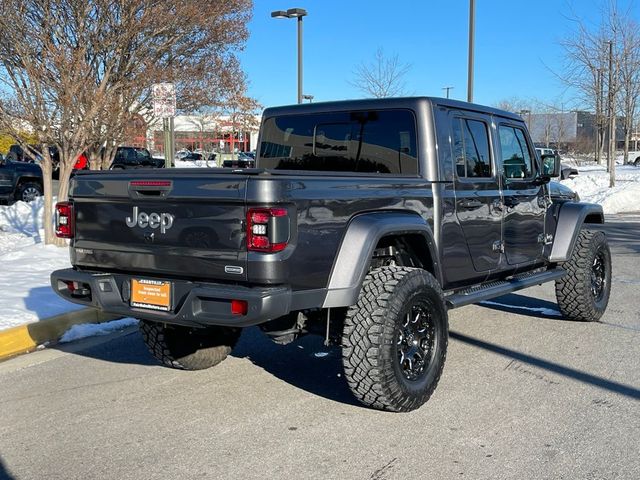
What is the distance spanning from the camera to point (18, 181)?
64.1 feet

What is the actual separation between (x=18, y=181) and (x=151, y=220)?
17.2 m

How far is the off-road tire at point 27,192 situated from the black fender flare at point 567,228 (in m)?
16.7

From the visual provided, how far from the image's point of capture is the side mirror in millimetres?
6305

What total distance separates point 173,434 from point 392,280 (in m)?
1.60

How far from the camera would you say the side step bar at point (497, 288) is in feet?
16.4

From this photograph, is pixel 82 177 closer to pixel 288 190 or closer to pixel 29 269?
pixel 288 190

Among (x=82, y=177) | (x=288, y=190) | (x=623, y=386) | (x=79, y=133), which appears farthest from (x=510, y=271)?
(x=79, y=133)

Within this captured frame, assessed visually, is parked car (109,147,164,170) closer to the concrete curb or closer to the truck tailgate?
the concrete curb

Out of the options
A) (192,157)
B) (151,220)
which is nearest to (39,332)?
(151,220)

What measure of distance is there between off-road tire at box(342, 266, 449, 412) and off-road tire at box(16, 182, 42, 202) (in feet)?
57.6

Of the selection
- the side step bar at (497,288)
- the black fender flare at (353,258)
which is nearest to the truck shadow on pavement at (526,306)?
the side step bar at (497,288)

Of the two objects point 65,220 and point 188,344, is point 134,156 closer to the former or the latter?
point 188,344

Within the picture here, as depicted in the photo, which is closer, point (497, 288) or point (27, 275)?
point (497, 288)

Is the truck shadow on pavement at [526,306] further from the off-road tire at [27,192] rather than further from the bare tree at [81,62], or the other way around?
the off-road tire at [27,192]
